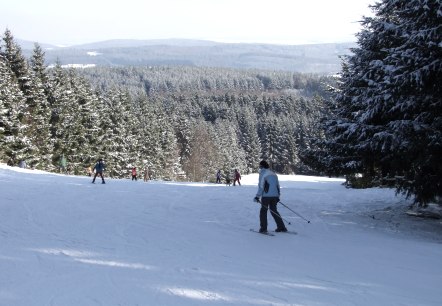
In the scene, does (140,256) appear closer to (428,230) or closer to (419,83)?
(419,83)

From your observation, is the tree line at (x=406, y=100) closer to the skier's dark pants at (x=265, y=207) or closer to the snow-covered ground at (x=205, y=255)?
the snow-covered ground at (x=205, y=255)

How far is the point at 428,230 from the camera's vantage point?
13508 millimetres

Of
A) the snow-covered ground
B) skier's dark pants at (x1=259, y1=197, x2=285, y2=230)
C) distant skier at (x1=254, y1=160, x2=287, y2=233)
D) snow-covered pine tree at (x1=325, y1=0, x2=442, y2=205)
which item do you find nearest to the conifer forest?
snow-covered pine tree at (x1=325, y1=0, x2=442, y2=205)

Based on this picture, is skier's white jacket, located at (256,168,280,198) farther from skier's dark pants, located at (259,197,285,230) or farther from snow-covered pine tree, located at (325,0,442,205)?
snow-covered pine tree, located at (325,0,442,205)

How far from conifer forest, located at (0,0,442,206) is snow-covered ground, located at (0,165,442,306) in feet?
8.01

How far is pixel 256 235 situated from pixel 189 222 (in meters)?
2.57

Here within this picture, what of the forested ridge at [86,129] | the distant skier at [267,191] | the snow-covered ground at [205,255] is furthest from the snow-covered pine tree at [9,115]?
the distant skier at [267,191]

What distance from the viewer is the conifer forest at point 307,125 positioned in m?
11.6

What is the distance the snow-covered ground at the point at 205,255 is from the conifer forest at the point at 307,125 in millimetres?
2441

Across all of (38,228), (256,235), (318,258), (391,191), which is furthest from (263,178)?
(391,191)

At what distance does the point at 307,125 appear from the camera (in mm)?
124375

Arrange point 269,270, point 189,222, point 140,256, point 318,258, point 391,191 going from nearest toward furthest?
point 269,270, point 140,256, point 318,258, point 189,222, point 391,191

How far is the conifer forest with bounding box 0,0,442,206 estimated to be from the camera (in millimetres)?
11609

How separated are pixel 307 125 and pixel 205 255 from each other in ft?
389
